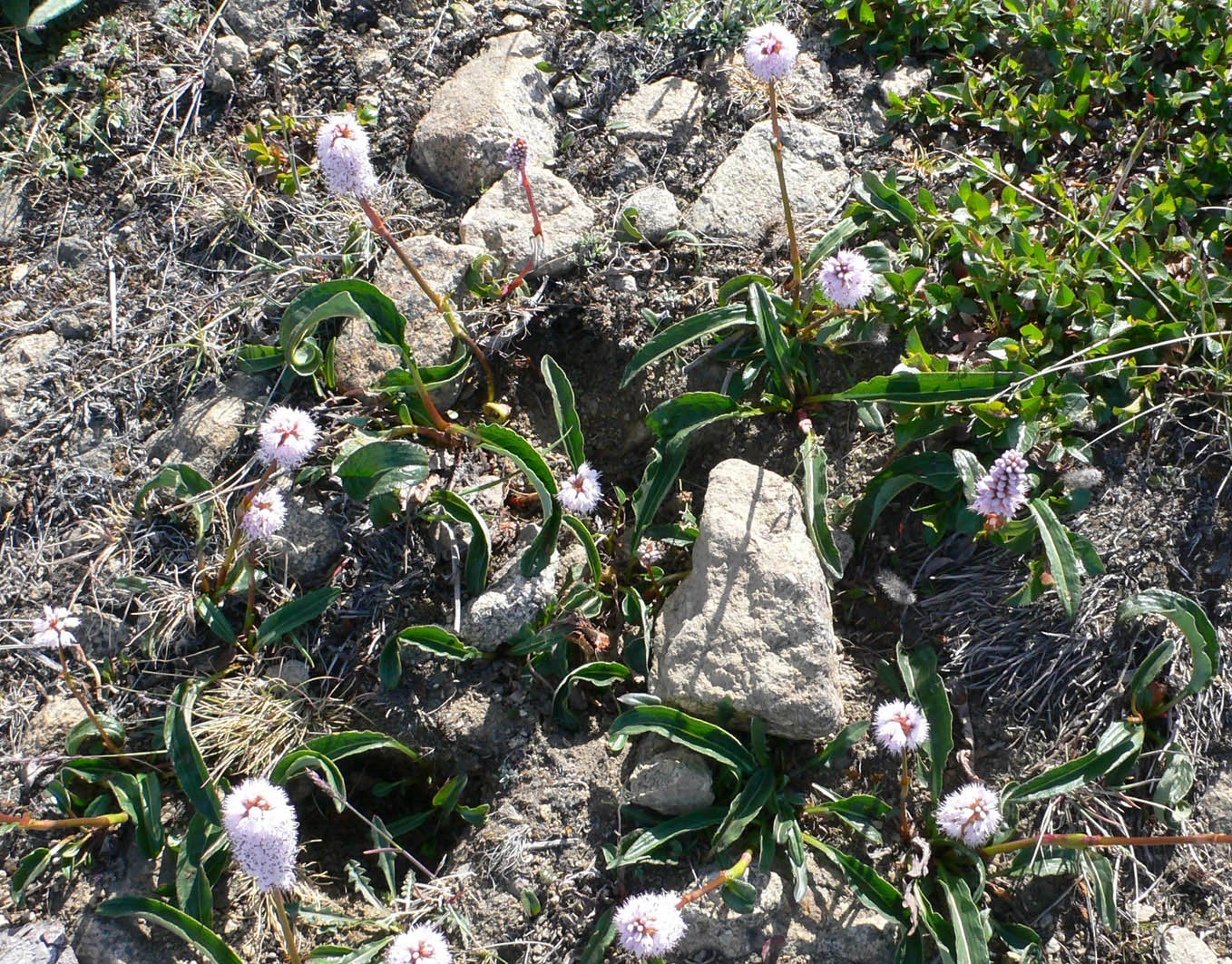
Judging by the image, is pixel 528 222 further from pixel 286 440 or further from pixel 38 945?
pixel 38 945

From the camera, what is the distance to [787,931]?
2561 millimetres

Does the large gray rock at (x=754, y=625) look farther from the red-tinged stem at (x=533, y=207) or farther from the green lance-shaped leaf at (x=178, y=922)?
the green lance-shaped leaf at (x=178, y=922)

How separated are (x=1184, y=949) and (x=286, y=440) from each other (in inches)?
111

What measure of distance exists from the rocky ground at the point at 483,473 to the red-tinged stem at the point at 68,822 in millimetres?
87

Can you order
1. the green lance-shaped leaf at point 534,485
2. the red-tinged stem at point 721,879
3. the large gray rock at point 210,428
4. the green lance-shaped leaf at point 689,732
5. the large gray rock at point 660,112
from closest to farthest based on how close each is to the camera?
the red-tinged stem at point 721,879 → the green lance-shaped leaf at point 689,732 → the green lance-shaped leaf at point 534,485 → the large gray rock at point 210,428 → the large gray rock at point 660,112

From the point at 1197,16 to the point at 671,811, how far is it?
3.35m

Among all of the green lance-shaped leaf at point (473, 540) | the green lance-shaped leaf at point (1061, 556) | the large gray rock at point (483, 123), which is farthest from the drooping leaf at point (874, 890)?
the large gray rock at point (483, 123)

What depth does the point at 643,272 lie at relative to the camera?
10.9 ft

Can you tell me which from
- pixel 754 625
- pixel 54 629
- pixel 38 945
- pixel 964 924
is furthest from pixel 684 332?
pixel 38 945

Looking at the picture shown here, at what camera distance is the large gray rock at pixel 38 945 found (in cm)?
259

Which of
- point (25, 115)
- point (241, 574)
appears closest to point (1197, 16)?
point (241, 574)

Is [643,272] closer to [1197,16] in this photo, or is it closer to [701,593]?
[701,593]

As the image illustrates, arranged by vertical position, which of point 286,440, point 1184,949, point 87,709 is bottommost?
point 1184,949

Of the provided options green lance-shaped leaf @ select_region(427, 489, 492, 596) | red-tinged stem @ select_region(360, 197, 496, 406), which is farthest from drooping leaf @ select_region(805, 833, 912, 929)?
red-tinged stem @ select_region(360, 197, 496, 406)
